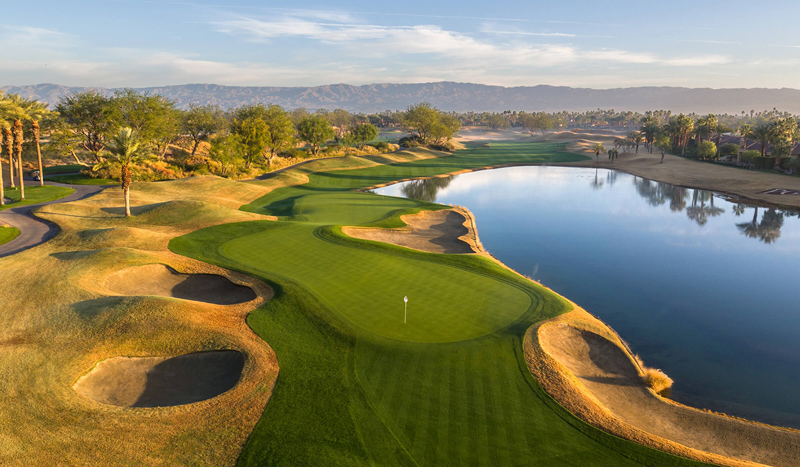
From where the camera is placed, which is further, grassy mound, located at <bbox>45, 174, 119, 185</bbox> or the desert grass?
grassy mound, located at <bbox>45, 174, 119, 185</bbox>

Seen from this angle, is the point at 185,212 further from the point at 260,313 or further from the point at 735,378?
the point at 735,378

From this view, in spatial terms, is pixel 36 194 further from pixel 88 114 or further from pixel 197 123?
pixel 197 123

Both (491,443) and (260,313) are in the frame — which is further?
(260,313)

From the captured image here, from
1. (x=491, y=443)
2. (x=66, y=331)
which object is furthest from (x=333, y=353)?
(x=66, y=331)

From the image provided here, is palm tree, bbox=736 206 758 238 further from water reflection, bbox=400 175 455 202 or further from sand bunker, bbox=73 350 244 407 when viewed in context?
sand bunker, bbox=73 350 244 407

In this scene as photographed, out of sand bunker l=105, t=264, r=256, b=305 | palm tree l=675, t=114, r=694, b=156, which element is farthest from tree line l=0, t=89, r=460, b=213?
palm tree l=675, t=114, r=694, b=156

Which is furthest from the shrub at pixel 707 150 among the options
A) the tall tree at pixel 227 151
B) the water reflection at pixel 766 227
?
the tall tree at pixel 227 151
